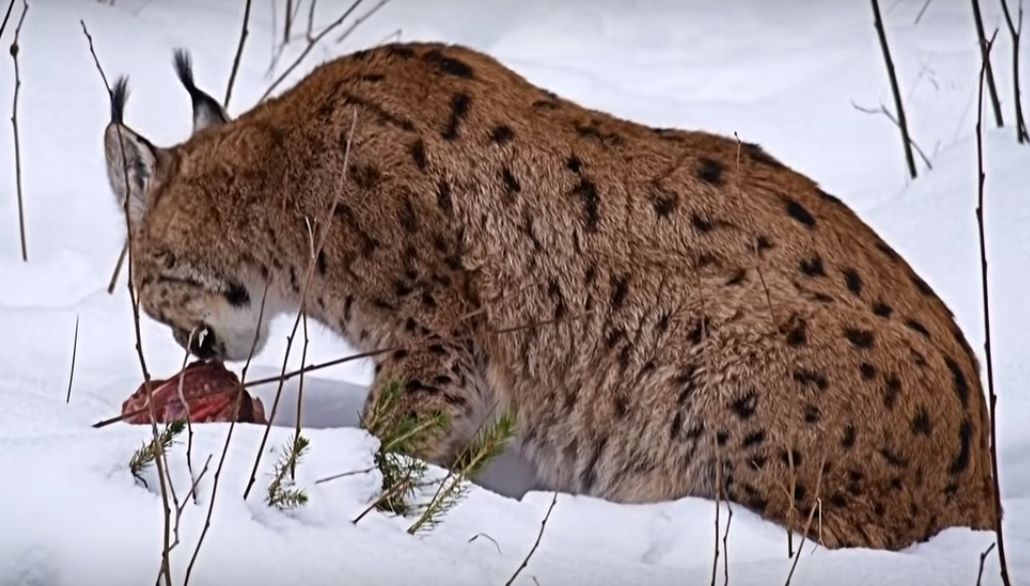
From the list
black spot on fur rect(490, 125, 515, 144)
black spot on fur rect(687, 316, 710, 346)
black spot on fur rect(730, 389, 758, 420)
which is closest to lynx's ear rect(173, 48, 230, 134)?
black spot on fur rect(490, 125, 515, 144)

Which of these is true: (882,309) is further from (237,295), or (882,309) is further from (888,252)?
(237,295)

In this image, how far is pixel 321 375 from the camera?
19.7ft

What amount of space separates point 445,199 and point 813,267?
1020 millimetres

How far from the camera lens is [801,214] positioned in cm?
499

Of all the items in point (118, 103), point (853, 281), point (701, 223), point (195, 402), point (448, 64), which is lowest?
point (195, 402)

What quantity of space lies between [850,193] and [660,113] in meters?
1.10

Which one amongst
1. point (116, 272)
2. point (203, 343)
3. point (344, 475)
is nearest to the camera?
point (344, 475)

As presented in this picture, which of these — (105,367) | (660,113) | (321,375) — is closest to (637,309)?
(321,375)

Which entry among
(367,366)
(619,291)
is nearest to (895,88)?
(619,291)

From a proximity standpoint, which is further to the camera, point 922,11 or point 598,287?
point 922,11

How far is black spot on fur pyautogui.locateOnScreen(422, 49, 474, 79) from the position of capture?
5.25 metres

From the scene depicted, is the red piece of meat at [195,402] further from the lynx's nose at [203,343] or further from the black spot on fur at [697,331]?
the black spot on fur at [697,331]

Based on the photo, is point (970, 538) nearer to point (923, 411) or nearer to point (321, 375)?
point (923, 411)

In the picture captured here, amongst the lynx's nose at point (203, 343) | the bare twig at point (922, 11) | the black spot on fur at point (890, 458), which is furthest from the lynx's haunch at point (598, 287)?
the bare twig at point (922, 11)
